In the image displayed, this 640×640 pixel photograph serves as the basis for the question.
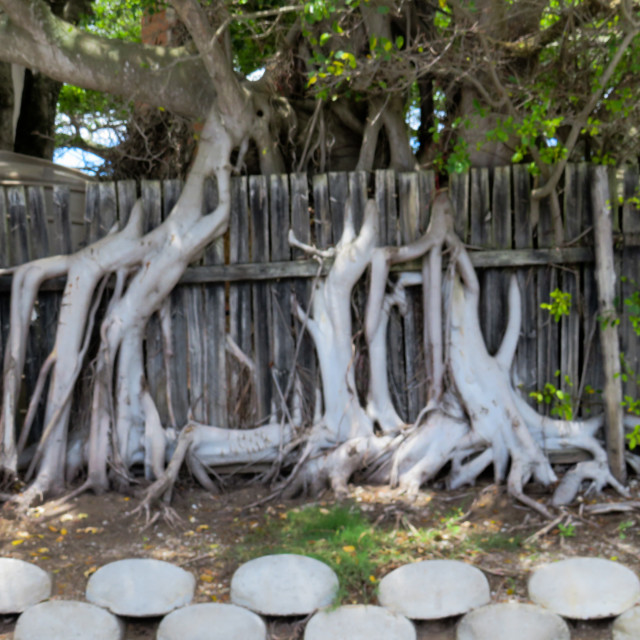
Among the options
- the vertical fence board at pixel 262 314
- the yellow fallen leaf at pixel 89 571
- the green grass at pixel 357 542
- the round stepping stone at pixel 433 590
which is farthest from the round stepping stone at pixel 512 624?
the vertical fence board at pixel 262 314

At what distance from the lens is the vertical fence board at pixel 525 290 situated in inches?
225

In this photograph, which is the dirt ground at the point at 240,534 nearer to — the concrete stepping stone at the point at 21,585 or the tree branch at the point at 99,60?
the concrete stepping stone at the point at 21,585

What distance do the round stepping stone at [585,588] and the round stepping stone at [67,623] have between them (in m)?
2.16

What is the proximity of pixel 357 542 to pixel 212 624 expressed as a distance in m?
1.02

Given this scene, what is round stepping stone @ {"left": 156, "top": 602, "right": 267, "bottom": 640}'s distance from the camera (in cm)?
374

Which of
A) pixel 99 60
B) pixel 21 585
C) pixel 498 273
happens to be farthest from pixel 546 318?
pixel 21 585

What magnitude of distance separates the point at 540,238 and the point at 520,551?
2388mm

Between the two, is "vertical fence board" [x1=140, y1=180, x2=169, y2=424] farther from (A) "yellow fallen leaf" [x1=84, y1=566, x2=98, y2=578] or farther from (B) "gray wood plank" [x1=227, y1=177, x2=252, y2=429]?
(A) "yellow fallen leaf" [x1=84, y1=566, x2=98, y2=578]

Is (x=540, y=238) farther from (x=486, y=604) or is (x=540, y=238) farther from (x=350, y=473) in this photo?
(x=486, y=604)

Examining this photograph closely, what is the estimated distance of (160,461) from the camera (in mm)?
5445

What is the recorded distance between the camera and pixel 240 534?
4.78 meters

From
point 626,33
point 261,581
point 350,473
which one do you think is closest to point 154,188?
Result: point 350,473

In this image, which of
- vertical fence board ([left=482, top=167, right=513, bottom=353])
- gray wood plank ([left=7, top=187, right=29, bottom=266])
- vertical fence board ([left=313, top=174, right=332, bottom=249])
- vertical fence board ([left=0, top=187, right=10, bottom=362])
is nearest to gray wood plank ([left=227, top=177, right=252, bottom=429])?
vertical fence board ([left=313, top=174, right=332, bottom=249])

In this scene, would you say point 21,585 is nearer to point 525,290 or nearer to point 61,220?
point 61,220
